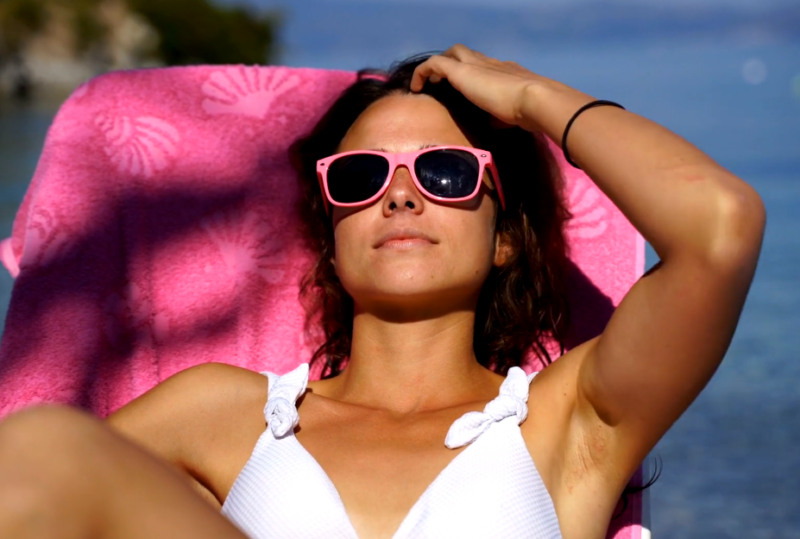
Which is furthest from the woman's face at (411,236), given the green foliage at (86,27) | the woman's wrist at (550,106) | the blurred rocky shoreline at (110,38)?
the green foliage at (86,27)

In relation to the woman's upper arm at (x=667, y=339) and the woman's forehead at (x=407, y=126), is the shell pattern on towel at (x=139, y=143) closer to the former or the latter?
the woman's forehead at (x=407, y=126)

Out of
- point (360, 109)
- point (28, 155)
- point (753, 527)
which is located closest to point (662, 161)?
point (360, 109)

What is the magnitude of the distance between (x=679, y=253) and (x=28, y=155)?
287 inches

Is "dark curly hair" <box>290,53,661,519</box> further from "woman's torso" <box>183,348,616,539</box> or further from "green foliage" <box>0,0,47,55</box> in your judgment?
"green foliage" <box>0,0,47,55</box>

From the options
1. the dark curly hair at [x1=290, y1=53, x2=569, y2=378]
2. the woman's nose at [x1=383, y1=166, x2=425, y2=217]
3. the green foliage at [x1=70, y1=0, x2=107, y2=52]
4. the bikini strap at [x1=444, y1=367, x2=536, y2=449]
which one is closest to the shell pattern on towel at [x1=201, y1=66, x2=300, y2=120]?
the dark curly hair at [x1=290, y1=53, x2=569, y2=378]

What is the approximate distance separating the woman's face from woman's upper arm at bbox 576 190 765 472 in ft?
1.29

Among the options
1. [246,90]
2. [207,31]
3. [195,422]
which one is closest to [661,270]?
[195,422]

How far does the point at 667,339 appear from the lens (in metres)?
1.79

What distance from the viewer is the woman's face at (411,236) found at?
7.25 feet

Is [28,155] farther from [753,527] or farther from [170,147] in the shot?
[753,527]

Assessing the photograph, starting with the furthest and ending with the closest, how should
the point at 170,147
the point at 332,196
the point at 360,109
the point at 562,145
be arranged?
the point at 170,147
the point at 360,109
the point at 332,196
the point at 562,145

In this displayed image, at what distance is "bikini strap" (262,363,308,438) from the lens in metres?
2.05

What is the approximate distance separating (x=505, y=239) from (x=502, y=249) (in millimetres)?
26

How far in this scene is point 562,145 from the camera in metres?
2.03
